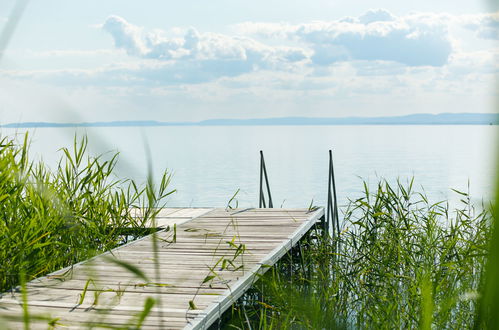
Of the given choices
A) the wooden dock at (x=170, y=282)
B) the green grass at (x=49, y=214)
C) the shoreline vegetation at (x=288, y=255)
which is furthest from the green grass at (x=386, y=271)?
the green grass at (x=49, y=214)

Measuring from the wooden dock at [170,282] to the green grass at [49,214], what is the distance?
188 millimetres

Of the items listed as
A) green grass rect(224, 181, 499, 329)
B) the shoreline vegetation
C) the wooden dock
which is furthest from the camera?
green grass rect(224, 181, 499, 329)

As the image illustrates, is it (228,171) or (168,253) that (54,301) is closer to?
(168,253)

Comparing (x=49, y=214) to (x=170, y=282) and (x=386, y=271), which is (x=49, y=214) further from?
(x=386, y=271)

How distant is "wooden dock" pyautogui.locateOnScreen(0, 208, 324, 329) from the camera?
2.54 meters

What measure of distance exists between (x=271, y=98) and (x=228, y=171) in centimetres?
1484

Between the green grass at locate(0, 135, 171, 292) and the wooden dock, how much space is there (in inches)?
7.4

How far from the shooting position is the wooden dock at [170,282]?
2.54 meters

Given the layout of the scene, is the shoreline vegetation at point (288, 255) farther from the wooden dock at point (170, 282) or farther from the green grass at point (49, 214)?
the wooden dock at point (170, 282)

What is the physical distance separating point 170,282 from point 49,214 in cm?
99

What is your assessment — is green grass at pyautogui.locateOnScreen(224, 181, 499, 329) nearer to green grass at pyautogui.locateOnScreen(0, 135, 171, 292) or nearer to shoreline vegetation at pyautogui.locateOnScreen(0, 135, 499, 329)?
shoreline vegetation at pyautogui.locateOnScreen(0, 135, 499, 329)

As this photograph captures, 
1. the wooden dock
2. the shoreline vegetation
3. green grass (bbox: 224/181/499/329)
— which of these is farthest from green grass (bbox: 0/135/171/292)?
green grass (bbox: 224/181/499/329)

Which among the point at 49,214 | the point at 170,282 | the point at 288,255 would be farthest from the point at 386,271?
the point at 49,214

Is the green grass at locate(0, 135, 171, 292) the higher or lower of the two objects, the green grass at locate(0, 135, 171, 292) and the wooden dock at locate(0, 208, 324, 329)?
the higher
